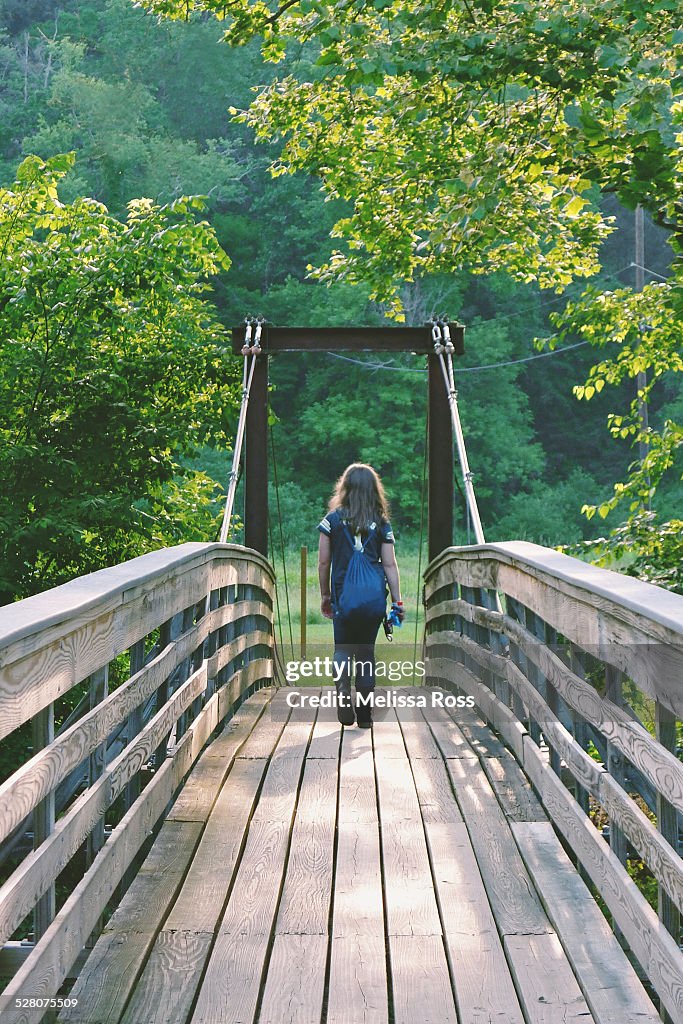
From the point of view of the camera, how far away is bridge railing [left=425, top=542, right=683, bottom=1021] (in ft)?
7.27

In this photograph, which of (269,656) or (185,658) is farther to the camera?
(269,656)

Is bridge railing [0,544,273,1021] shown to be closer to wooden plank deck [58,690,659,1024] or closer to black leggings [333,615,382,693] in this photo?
wooden plank deck [58,690,659,1024]

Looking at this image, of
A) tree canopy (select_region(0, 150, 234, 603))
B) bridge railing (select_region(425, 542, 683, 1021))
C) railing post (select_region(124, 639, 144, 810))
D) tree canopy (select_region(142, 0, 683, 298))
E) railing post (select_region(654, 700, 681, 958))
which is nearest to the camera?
bridge railing (select_region(425, 542, 683, 1021))

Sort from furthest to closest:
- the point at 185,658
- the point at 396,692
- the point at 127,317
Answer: the point at 127,317, the point at 396,692, the point at 185,658

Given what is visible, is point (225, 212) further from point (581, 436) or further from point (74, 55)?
point (581, 436)

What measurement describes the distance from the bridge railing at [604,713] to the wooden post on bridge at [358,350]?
4318 mm

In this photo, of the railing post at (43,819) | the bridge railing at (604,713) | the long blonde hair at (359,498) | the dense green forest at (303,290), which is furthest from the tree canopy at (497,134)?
the dense green forest at (303,290)

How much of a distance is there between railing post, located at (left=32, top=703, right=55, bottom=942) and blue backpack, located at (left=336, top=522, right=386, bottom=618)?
127 inches

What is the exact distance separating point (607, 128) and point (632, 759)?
17.1 ft

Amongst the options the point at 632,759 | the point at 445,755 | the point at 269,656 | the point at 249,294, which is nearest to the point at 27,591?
the point at 269,656

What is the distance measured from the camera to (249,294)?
30.0 meters

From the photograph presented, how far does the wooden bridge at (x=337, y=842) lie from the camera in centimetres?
225

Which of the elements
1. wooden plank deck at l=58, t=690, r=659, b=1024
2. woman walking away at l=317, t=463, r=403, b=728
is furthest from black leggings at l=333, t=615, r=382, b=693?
wooden plank deck at l=58, t=690, r=659, b=1024

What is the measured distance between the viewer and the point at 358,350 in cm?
938
